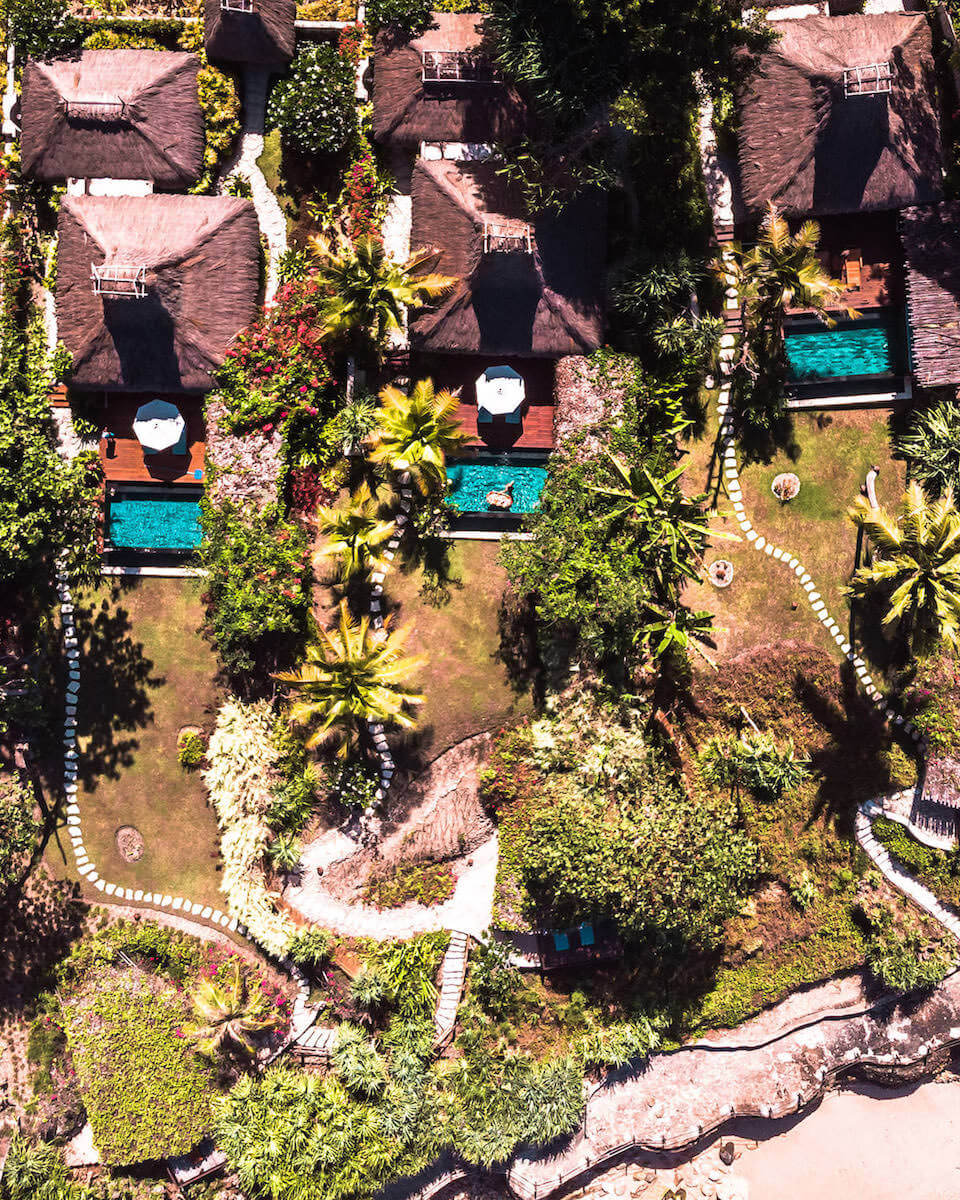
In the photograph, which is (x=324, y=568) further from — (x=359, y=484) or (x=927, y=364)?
(x=927, y=364)

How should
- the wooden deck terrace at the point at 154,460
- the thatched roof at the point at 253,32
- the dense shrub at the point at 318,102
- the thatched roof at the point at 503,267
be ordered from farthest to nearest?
the wooden deck terrace at the point at 154,460, the dense shrub at the point at 318,102, the thatched roof at the point at 253,32, the thatched roof at the point at 503,267

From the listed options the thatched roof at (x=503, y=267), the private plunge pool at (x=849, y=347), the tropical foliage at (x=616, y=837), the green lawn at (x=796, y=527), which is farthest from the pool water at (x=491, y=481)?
the private plunge pool at (x=849, y=347)

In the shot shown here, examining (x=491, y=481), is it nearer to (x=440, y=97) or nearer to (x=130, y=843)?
(x=440, y=97)

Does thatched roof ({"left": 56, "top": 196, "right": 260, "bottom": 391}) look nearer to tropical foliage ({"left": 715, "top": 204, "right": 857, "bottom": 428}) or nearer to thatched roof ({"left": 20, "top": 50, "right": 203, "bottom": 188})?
thatched roof ({"left": 20, "top": 50, "right": 203, "bottom": 188})

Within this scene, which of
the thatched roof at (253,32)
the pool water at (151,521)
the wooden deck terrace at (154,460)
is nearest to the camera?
the thatched roof at (253,32)

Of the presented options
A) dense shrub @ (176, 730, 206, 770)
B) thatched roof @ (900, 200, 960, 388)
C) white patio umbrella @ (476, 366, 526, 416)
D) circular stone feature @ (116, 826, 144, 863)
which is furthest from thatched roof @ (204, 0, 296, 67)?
circular stone feature @ (116, 826, 144, 863)

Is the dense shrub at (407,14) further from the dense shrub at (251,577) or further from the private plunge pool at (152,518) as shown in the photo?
the private plunge pool at (152,518)
